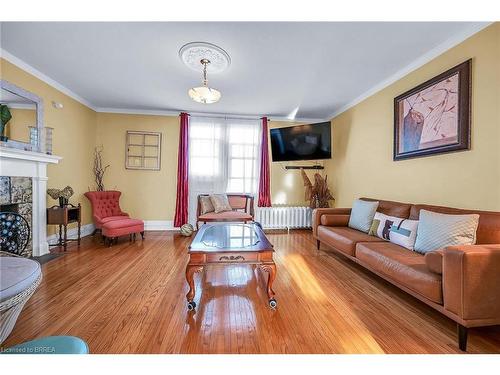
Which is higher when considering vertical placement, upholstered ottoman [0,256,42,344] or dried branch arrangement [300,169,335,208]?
dried branch arrangement [300,169,335,208]

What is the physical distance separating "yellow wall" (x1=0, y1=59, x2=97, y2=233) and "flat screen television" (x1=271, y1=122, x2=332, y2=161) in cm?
375

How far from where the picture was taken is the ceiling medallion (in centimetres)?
246

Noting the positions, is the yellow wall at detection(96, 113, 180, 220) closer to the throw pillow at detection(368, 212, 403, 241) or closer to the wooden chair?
the wooden chair

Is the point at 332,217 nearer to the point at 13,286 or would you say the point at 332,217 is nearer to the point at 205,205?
the point at 205,205

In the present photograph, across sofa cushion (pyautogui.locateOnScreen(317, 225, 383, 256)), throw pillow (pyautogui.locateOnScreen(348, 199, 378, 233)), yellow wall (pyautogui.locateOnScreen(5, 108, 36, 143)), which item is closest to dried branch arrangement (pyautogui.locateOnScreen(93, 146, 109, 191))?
yellow wall (pyautogui.locateOnScreen(5, 108, 36, 143))

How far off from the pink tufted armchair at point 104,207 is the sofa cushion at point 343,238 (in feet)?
11.5

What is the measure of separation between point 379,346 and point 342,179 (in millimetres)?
3525

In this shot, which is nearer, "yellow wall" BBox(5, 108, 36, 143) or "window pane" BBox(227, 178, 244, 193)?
"yellow wall" BBox(5, 108, 36, 143)

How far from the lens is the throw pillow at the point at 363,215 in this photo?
2.99m

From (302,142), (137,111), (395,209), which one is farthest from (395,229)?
(137,111)

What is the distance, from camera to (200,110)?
15.6 ft

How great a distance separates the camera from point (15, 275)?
1.32m
